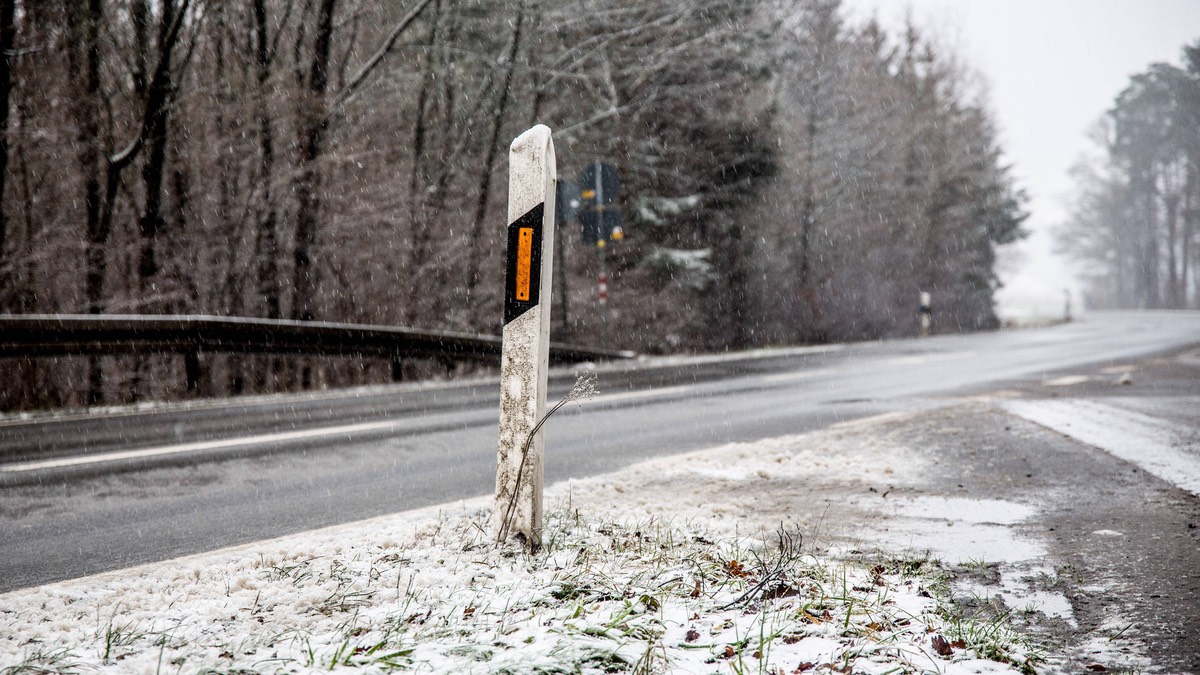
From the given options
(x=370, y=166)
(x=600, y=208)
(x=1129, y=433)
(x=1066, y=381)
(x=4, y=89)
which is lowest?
(x=1129, y=433)

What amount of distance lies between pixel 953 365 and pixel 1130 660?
12.8 m

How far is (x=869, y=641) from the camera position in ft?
8.43

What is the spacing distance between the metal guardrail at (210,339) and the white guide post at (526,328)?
23.8 feet

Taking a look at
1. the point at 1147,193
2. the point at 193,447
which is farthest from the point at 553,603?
the point at 1147,193

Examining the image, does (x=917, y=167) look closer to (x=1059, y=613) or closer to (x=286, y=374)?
(x=286, y=374)

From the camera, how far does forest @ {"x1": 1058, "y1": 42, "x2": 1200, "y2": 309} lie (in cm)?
5812

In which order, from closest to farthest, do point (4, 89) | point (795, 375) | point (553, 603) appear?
point (553, 603)
point (4, 89)
point (795, 375)

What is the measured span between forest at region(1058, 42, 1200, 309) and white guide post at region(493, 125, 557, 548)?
213 ft

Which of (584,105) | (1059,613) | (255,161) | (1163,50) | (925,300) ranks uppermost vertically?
(1163,50)

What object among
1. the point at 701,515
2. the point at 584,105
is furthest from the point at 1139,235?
the point at 701,515

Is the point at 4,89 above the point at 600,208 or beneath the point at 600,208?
above

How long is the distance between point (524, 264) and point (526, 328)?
0.25 metres

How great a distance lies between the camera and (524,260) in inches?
132

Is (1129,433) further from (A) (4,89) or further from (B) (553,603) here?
(A) (4,89)
